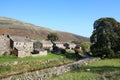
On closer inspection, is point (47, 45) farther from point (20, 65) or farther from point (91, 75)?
point (91, 75)

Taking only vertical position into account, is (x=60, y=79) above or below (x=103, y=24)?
below

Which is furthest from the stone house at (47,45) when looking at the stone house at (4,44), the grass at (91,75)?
the grass at (91,75)

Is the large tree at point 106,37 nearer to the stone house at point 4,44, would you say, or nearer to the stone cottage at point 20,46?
the stone cottage at point 20,46

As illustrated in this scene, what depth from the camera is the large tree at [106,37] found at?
2906 inches

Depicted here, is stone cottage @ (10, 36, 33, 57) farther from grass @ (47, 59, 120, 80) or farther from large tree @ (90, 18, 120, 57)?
grass @ (47, 59, 120, 80)

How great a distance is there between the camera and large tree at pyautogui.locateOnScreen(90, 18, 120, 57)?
73812mm

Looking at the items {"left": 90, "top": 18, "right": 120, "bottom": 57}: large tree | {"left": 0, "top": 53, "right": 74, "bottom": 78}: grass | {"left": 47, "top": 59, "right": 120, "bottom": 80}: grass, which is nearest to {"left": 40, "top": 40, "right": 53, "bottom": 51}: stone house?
{"left": 90, "top": 18, "right": 120, "bottom": 57}: large tree

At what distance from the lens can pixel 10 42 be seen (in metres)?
77.1

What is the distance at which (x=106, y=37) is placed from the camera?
73.9 meters

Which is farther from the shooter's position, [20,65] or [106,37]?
[106,37]

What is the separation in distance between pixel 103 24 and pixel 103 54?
31.8 ft

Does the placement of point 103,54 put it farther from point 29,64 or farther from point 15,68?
point 15,68

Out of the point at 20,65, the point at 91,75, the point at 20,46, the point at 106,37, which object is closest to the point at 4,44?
the point at 20,46

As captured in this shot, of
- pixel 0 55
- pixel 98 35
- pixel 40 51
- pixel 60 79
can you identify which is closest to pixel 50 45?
pixel 40 51
